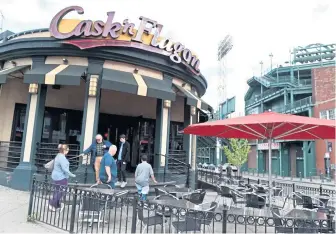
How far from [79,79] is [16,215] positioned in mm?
4629

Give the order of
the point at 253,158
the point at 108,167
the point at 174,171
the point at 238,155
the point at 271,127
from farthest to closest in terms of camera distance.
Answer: the point at 253,158, the point at 238,155, the point at 174,171, the point at 108,167, the point at 271,127

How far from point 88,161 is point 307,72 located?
43.8 m

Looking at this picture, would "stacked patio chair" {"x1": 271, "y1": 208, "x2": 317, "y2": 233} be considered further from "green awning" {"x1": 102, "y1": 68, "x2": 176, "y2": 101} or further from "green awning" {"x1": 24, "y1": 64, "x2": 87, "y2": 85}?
"green awning" {"x1": 24, "y1": 64, "x2": 87, "y2": 85}

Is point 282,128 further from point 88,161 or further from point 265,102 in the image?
point 265,102

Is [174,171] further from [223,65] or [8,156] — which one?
[223,65]

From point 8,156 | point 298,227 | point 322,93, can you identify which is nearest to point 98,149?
point 8,156

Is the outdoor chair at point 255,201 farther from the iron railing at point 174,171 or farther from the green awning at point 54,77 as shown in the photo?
the green awning at point 54,77

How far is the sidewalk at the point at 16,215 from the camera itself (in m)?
5.47

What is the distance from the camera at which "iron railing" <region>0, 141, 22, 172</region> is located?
1059 cm

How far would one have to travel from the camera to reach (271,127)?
666cm

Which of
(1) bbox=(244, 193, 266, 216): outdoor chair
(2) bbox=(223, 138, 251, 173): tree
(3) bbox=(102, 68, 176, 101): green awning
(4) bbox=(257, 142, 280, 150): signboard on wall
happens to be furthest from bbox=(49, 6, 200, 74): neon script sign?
(4) bbox=(257, 142, 280, 150): signboard on wall

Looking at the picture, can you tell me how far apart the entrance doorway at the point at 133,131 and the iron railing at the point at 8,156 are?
402 centimetres

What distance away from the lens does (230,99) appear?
4822cm

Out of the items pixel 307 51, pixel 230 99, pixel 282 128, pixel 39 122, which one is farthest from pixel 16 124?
pixel 307 51
